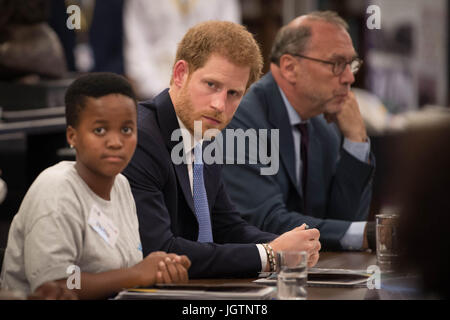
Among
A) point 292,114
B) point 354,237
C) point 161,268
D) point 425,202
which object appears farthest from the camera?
point 292,114

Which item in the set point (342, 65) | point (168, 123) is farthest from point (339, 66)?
point (168, 123)

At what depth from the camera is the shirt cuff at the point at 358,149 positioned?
293cm

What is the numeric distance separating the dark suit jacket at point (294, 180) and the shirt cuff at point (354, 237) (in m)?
0.02

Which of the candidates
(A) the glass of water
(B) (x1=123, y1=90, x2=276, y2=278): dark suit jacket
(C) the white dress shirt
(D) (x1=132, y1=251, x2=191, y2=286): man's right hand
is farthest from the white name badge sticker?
(C) the white dress shirt

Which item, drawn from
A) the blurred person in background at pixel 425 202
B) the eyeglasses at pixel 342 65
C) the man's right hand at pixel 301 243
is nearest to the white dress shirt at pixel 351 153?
the eyeglasses at pixel 342 65

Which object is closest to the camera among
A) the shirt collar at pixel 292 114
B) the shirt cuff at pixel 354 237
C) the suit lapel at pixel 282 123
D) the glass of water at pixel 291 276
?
the glass of water at pixel 291 276

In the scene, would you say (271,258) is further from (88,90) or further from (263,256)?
(88,90)

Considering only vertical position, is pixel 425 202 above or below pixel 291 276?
above

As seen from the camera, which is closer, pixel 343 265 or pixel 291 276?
pixel 291 276

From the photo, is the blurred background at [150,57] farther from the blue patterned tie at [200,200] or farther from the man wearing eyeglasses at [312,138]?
the blue patterned tie at [200,200]

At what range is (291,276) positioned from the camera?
1.81 meters

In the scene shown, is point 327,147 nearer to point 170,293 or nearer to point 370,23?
point 370,23

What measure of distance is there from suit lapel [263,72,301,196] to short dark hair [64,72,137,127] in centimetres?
119

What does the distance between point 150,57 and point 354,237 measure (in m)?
2.83
